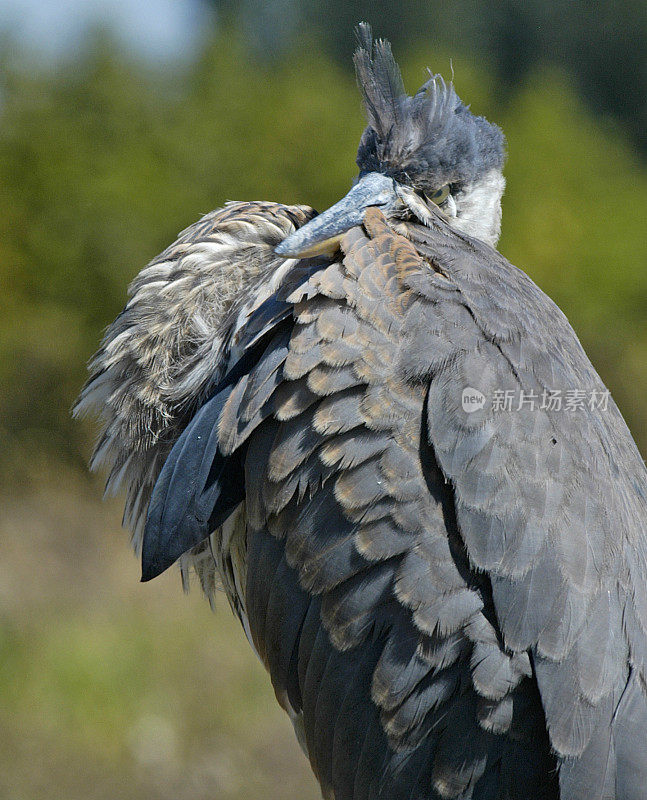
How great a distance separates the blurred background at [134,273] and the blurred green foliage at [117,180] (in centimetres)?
2

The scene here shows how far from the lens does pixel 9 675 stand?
6031 millimetres

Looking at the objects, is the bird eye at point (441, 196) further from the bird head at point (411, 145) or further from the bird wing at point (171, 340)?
the bird wing at point (171, 340)

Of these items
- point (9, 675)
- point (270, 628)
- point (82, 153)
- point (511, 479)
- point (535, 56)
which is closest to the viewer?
point (511, 479)

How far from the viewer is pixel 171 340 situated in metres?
2.83

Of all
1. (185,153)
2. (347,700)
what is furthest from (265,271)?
(185,153)

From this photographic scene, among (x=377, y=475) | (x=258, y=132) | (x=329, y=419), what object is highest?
(x=258, y=132)

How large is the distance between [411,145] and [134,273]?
20.9 ft

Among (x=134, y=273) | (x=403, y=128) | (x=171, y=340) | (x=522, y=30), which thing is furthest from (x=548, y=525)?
(x=522, y=30)

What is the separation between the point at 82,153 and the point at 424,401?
24.9 feet

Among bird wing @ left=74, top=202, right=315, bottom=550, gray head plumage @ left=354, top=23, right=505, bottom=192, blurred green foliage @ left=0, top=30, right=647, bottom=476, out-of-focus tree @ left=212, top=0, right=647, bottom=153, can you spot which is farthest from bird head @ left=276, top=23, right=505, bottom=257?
out-of-focus tree @ left=212, top=0, right=647, bottom=153

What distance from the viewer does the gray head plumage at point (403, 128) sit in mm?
2896

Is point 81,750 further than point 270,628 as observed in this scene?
Yes

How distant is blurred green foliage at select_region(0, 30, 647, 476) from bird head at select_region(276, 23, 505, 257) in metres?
5.90

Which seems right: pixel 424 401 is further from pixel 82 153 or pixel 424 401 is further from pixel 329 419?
pixel 82 153
